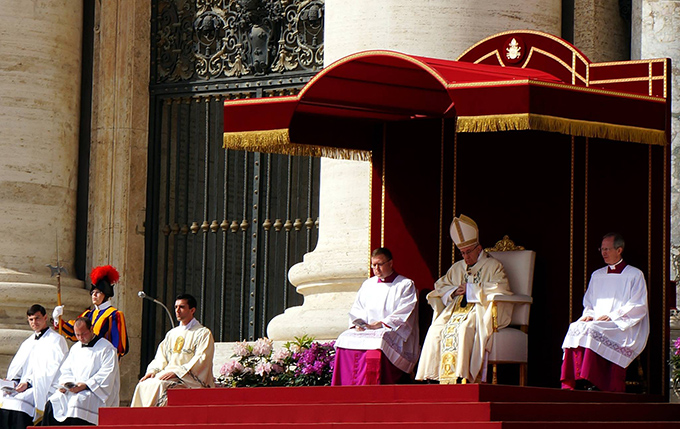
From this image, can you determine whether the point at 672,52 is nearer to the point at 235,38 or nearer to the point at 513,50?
the point at 513,50

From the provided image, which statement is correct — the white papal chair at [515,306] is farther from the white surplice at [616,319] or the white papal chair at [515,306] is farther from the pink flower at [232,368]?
the pink flower at [232,368]

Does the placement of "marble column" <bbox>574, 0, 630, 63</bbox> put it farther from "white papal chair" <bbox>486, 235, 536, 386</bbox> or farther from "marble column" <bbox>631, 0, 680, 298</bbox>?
"white papal chair" <bbox>486, 235, 536, 386</bbox>

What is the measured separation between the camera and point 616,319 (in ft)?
38.2

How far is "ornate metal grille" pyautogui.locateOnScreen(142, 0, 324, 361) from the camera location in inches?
658

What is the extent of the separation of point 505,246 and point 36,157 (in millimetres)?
6053

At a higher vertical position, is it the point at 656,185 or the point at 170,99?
the point at 170,99

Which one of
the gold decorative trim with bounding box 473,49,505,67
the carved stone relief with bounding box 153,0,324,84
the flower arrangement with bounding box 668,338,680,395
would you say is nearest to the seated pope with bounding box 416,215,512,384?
the flower arrangement with bounding box 668,338,680,395

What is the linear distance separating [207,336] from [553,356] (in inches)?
115

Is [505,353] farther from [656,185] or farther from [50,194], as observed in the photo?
[50,194]

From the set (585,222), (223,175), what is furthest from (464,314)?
(223,175)

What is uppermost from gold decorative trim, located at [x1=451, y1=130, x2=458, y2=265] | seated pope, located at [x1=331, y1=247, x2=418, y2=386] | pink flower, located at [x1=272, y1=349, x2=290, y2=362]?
gold decorative trim, located at [x1=451, y1=130, x2=458, y2=265]

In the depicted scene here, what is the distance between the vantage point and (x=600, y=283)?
11922mm

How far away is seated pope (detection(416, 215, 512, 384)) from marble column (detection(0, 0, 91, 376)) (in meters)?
5.42

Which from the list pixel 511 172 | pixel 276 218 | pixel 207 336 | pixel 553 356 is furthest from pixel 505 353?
pixel 276 218
